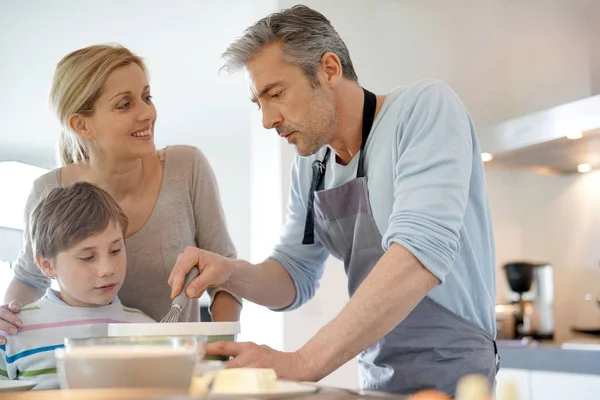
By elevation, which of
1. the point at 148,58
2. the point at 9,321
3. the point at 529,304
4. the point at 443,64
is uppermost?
the point at 148,58

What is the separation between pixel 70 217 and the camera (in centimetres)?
156

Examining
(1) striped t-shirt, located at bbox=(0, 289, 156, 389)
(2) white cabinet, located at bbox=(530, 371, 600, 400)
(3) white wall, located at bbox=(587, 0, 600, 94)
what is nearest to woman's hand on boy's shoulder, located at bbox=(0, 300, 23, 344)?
(1) striped t-shirt, located at bbox=(0, 289, 156, 389)

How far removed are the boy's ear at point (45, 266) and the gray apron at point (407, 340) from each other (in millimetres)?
611

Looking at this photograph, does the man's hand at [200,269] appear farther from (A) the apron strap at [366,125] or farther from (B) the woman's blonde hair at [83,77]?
(B) the woman's blonde hair at [83,77]

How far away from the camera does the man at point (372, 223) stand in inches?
45.1

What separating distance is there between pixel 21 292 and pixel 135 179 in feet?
A: 1.20

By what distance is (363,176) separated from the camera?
1501 mm

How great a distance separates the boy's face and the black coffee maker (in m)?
2.63

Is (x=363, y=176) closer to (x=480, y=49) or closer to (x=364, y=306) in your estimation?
(x=364, y=306)

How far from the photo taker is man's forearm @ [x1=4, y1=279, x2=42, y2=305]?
1.70m

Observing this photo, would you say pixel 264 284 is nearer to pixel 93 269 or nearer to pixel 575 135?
pixel 93 269

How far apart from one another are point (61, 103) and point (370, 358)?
0.91m

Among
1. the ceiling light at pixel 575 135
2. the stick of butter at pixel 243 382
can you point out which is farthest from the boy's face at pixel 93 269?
the ceiling light at pixel 575 135

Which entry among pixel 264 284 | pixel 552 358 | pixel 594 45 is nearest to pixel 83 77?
pixel 264 284
